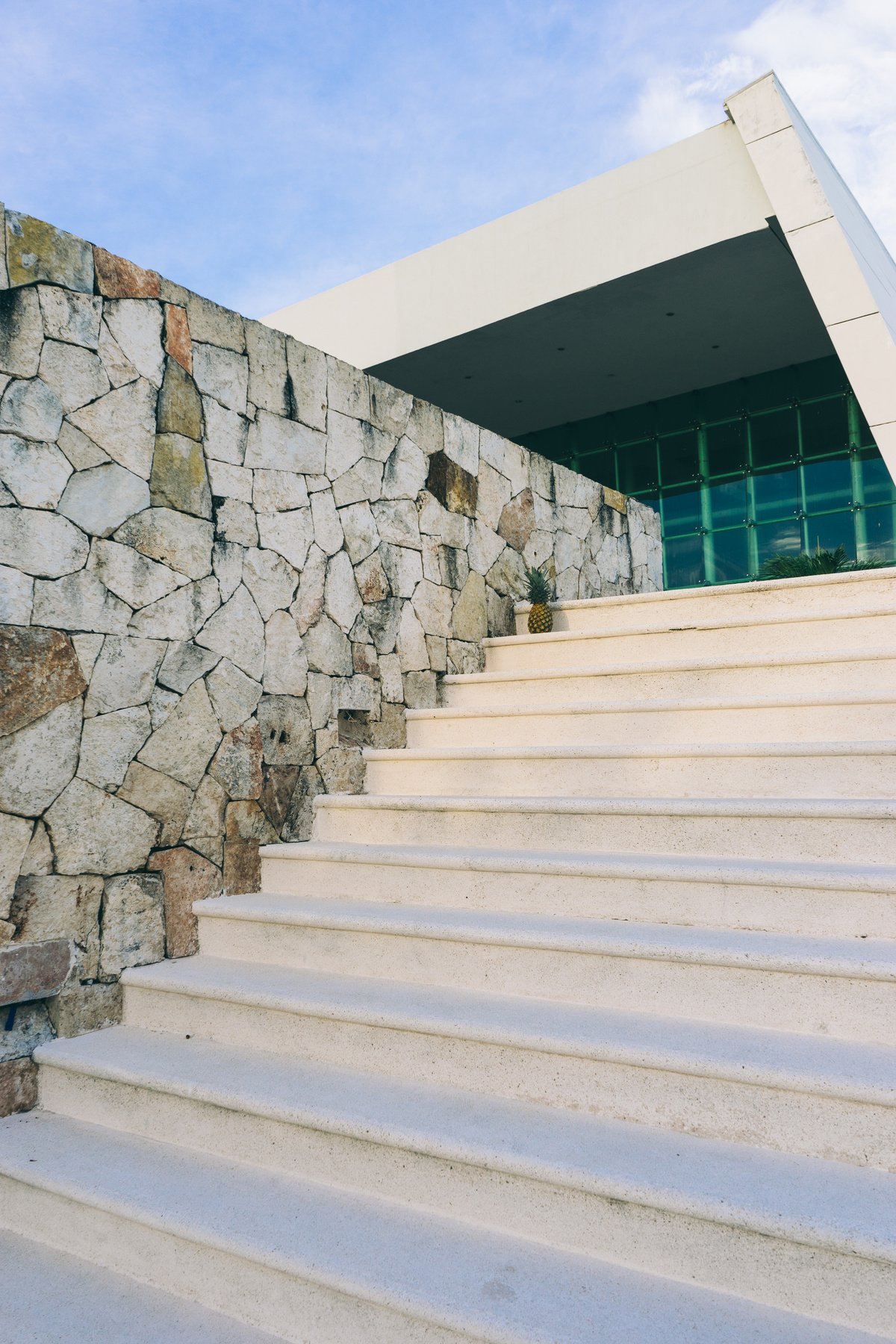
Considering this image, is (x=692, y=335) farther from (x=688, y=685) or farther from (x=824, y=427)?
(x=688, y=685)

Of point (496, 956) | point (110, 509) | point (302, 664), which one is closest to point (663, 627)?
point (302, 664)

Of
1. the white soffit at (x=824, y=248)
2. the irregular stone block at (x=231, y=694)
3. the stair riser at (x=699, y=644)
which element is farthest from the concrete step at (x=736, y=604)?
the white soffit at (x=824, y=248)

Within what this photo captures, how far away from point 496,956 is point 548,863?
315 mm

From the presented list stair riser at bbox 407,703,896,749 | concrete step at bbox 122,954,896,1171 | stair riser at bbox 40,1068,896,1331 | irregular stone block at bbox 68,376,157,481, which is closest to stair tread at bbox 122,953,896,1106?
concrete step at bbox 122,954,896,1171

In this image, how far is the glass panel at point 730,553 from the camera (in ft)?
37.4

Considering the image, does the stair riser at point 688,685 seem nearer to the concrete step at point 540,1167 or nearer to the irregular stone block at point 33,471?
the concrete step at point 540,1167

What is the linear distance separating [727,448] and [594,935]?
35.4ft

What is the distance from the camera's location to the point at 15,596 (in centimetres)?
234

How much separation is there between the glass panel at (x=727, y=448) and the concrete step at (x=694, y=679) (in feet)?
29.4

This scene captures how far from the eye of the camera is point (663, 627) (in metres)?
3.71

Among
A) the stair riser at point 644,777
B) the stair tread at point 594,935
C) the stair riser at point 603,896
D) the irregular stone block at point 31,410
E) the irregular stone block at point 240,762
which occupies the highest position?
the irregular stone block at point 31,410

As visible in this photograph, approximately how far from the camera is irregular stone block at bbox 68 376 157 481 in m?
2.59

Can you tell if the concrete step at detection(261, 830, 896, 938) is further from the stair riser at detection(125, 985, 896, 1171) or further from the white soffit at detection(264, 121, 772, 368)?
the white soffit at detection(264, 121, 772, 368)

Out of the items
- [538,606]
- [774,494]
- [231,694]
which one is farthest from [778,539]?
[231,694]
